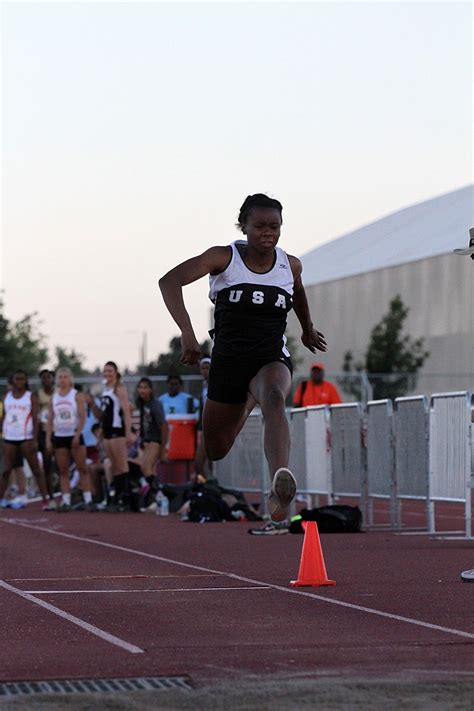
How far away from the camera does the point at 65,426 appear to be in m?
21.8

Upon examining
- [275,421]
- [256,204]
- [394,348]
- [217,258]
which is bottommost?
[275,421]

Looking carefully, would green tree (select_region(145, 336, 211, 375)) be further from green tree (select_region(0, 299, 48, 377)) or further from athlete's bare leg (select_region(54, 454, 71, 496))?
athlete's bare leg (select_region(54, 454, 71, 496))

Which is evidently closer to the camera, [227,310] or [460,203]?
[227,310]

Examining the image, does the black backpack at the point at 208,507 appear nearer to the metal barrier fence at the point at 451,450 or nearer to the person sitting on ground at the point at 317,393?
the person sitting on ground at the point at 317,393

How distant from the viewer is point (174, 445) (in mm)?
23266

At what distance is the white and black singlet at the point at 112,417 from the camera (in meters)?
21.2

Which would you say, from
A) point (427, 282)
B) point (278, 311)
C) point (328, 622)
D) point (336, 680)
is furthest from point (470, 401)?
point (427, 282)

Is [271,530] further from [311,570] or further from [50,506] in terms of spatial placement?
[50,506]

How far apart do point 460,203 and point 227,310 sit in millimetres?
41847

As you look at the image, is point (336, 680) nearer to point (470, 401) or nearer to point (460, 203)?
point (470, 401)

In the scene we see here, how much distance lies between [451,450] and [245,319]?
5.76 meters

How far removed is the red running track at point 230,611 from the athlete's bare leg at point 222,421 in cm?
88

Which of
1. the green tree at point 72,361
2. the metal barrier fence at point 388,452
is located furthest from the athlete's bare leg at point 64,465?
the green tree at point 72,361

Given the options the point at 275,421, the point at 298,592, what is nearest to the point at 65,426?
the point at 298,592
